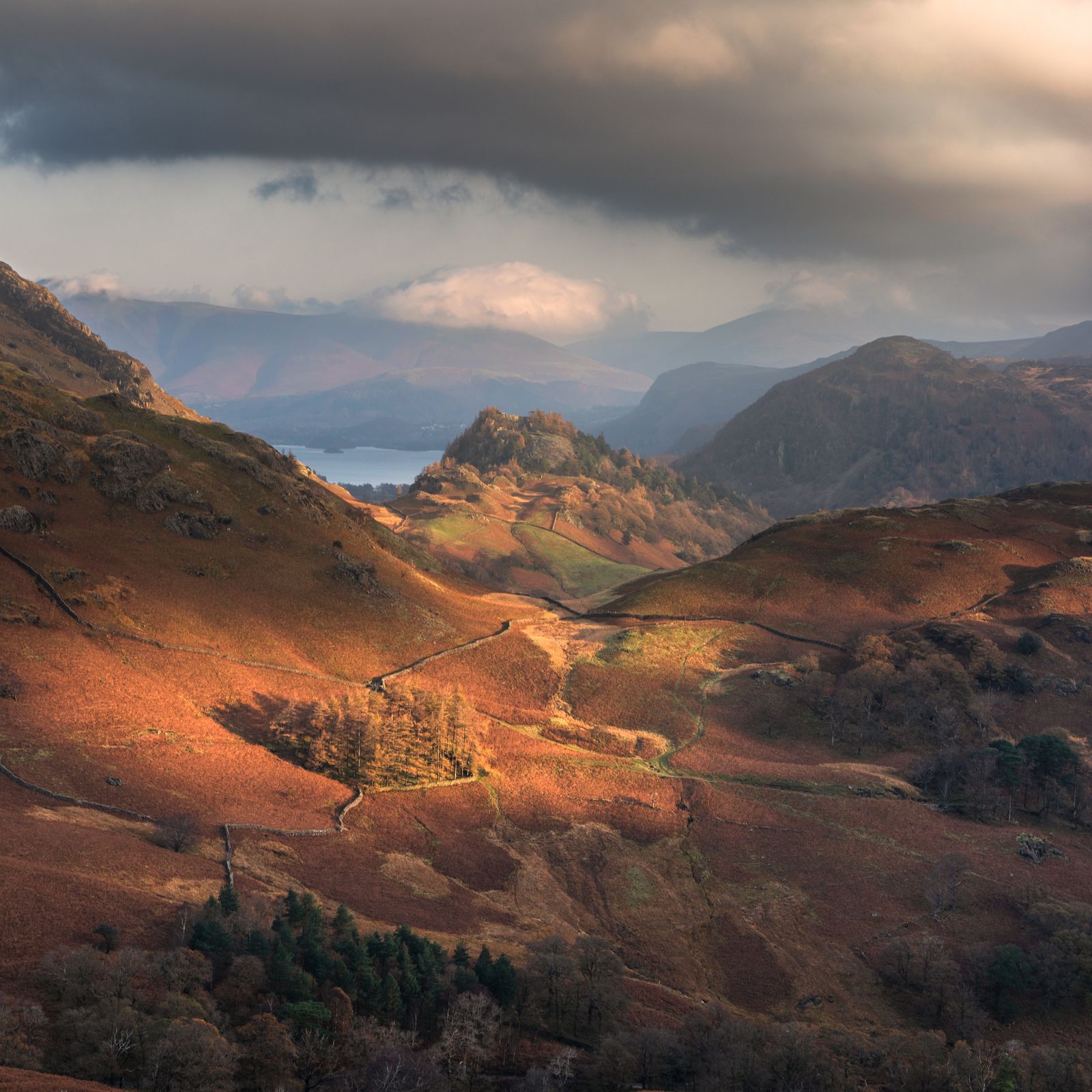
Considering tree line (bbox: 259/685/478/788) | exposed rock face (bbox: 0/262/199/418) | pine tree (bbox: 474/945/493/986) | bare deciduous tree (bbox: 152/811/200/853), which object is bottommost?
pine tree (bbox: 474/945/493/986)

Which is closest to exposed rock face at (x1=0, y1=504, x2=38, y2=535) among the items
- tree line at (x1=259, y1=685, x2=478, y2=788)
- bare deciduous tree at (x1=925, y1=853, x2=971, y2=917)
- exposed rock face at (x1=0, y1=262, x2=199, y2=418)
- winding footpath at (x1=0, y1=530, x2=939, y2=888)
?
winding footpath at (x1=0, y1=530, x2=939, y2=888)

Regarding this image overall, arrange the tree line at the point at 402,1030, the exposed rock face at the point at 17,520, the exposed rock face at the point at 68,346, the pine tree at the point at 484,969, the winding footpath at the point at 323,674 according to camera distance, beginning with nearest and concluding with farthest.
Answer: the tree line at the point at 402,1030
the pine tree at the point at 484,969
the winding footpath at the point at 323,674
the exposed rock face at the point at 17,520
the exposed rock face at the point at 68,346

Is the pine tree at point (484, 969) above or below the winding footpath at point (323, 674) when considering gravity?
below

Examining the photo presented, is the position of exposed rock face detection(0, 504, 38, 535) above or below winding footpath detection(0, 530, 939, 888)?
above

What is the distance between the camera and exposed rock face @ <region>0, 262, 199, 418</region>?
167000 millimetres

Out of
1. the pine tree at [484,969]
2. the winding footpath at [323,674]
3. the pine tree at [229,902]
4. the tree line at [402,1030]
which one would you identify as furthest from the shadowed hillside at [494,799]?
the pine tree at [484,969]

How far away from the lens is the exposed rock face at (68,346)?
167000 millimetres

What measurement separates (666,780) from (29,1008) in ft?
137

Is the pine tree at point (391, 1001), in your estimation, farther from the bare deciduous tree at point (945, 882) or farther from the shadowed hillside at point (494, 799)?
the bare deciduous tree at point (945, 882)

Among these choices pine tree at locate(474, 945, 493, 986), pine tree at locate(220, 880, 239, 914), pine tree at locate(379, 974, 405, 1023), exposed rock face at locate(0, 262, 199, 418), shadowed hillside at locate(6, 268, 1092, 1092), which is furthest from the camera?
exposed rock face at locate(0, 262, 199, 418)

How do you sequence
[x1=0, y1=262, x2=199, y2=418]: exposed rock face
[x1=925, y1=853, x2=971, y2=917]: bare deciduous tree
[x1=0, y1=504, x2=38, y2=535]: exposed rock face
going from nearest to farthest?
1. [x1=925, y1=853, x2=971, y2=917]: bare deciduous tree
2. [x1=0, y1=504, x2=38, y2=535]: exposed rock face
3. [x1=0, y1=262, x2=199, y2=418]: exposed rock face

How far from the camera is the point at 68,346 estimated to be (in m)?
178

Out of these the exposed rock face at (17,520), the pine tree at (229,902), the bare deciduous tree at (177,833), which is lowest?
the pine tree at (229,902)

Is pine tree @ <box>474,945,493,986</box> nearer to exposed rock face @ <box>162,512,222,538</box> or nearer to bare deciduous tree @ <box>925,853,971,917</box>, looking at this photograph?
bare deciduous tree @ <box>925,853,971,917</box>
